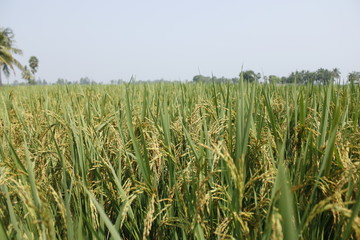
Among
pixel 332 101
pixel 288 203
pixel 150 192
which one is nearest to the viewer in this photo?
pixel 288 203

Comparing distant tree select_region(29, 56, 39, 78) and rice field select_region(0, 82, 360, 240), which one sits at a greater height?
distant tree select_region(29, 56, 39, 78)

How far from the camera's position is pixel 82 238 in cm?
61

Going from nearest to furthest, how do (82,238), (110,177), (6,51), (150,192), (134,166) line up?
(82,238) < (150,192) < (110,177) < (134,166) < (6,51)

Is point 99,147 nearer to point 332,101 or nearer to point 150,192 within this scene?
point 150,192

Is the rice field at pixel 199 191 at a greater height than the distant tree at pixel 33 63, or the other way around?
the distant tree at pixel 33 63

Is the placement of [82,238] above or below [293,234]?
below

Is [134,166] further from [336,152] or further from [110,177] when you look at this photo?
[336,152]

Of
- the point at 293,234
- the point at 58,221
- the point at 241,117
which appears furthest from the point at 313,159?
the point at 58,221

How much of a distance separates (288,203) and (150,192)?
0.42 m

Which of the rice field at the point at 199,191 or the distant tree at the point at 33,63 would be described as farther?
the distant tree at the point at 33,63

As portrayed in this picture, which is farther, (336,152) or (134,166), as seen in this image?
(134,166)

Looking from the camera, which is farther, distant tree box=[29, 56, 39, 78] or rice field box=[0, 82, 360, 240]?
distant tree box=[29, 56, 39, 78]

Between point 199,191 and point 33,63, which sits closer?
point 199,191

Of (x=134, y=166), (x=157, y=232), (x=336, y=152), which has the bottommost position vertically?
(x=157, y=232)
